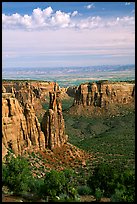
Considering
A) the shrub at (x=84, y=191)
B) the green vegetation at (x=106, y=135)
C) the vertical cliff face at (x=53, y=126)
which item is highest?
the vertical cliff face at (x=53, y=126)

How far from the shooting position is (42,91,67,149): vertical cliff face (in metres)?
35.2

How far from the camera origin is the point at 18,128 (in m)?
30.6

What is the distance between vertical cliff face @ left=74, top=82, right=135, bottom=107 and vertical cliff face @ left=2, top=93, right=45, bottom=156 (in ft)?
149

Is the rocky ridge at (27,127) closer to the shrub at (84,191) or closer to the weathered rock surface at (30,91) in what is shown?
the shrub at (84,191)

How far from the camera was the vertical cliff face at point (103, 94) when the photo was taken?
79.4 meters

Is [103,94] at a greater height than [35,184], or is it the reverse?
[103,94]

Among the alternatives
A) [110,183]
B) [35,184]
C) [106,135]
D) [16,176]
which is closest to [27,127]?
[16,176]

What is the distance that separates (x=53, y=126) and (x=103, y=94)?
149ft

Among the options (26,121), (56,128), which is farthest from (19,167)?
(56,128)

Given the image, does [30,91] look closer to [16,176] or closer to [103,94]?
[103,94]

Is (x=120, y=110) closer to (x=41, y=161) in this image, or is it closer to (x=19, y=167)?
(x=41, y=161)

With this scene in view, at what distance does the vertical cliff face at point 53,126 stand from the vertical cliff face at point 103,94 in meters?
40.4

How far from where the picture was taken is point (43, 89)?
3770 inches

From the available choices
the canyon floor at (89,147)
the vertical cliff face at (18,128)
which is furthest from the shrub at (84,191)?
the vertical cliff face at (18,128)
